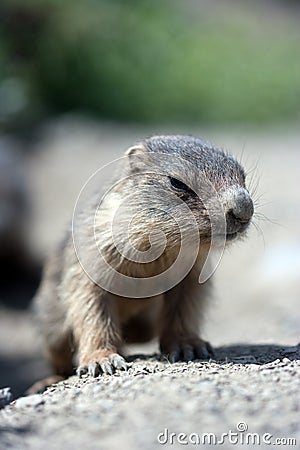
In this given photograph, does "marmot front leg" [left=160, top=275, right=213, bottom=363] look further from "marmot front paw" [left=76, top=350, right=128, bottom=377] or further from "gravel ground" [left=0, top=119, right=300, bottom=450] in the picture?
"marmot front paw" [left=76, top=350, right=128, bottom=377]

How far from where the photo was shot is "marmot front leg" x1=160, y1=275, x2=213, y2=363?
6910 mm

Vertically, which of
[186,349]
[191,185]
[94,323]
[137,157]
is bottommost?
[186,349]

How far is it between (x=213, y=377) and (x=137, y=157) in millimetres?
2259

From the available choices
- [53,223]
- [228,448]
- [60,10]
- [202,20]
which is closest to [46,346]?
[228,448]

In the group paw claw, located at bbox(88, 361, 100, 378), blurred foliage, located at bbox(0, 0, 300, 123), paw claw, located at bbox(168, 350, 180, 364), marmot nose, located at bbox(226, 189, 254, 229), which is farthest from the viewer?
blurred foliage, located at bbox(0, 0, 300, 123)

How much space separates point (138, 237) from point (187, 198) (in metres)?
0.49

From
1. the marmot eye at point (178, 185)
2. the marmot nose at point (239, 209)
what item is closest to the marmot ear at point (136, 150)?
the marmot eye at point (178, 185)

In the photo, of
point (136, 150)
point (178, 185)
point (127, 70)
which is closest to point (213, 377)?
point (178, 185)

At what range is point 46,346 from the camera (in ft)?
26.5

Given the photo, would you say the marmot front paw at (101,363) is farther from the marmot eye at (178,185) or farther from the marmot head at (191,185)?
the marmot eye at (178,185)

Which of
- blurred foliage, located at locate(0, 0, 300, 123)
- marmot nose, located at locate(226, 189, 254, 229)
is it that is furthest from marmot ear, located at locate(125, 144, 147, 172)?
blurred foliage, located at locate(0, 0, 300, 123)

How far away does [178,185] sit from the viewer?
6207 millimetres

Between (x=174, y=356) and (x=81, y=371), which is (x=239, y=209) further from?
(x=81, y=371)

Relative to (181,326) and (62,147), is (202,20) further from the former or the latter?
(181,326)
